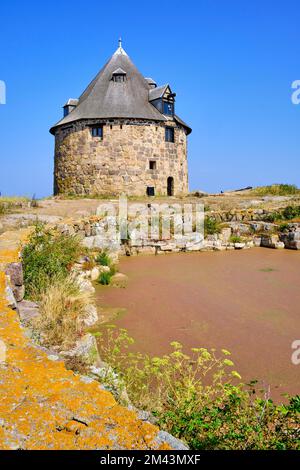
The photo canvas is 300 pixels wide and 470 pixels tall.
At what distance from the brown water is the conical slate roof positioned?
17.3 meters

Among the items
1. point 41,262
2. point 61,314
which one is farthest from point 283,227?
point 61,314

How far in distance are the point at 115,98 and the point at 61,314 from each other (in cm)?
2469

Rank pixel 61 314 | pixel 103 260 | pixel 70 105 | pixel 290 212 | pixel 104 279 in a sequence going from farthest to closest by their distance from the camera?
pixel 70 105 → pixel 290 212 → pixel 103 260 → pixel 104 279 → pixel 61 314

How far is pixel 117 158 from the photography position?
25.6 m

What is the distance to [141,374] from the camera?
→ 370cm

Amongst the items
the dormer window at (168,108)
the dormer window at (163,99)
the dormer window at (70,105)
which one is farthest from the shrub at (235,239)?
the dormer window at (70,105)

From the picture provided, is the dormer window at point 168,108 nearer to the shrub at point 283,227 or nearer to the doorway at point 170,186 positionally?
the doorway at point 170,186

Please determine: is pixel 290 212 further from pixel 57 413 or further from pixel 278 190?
pixel 57 413

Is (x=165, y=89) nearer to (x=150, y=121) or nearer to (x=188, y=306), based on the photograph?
(x=150, y=121)

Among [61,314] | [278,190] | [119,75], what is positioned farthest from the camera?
[119,75]

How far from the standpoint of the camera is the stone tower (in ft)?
83.8

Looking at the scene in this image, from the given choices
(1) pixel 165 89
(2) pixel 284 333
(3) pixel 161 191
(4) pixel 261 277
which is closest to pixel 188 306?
(2) pixel 284 333

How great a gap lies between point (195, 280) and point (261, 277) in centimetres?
192

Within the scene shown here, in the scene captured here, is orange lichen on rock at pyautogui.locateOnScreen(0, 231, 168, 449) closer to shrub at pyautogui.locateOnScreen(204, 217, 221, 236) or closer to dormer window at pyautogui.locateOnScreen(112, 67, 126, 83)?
shrub at pyautogui.locateOnScreen(204, 217, 221, 236)
